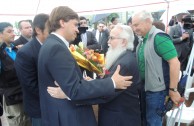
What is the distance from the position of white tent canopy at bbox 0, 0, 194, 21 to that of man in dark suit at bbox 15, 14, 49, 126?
95.2 inches

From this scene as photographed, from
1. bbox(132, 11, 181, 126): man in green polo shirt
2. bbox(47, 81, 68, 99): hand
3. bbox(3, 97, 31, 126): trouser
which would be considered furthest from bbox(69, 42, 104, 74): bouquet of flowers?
bbox(3, 97, 31, 126): trouser

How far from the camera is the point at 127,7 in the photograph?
529 cm

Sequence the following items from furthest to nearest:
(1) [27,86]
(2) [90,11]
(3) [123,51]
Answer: (2) [90,11]
(1) [27,86]
(3) [123,51]

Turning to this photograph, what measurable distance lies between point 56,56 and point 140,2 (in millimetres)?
3900

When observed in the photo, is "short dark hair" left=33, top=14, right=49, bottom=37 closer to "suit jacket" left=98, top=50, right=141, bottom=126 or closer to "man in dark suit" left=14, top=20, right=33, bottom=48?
"suit jacket" left=98, top=50, right=141, bottom=126

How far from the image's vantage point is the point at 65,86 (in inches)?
63.7

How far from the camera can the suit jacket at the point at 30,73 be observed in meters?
2.43

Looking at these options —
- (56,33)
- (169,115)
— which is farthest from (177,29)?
(56,33)

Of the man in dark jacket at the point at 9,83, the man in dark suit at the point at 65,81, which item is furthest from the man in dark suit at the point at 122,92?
the man in dark jacket at the point at 9,83

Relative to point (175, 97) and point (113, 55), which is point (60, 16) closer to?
point (113, 55)

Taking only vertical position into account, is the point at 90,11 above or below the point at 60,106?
above

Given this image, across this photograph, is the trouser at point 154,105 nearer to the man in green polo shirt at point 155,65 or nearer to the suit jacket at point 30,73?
the man in green polo shirt at point 155,65

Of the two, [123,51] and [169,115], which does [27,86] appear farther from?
[169,115]

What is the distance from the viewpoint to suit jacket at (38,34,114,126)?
1618 mm
